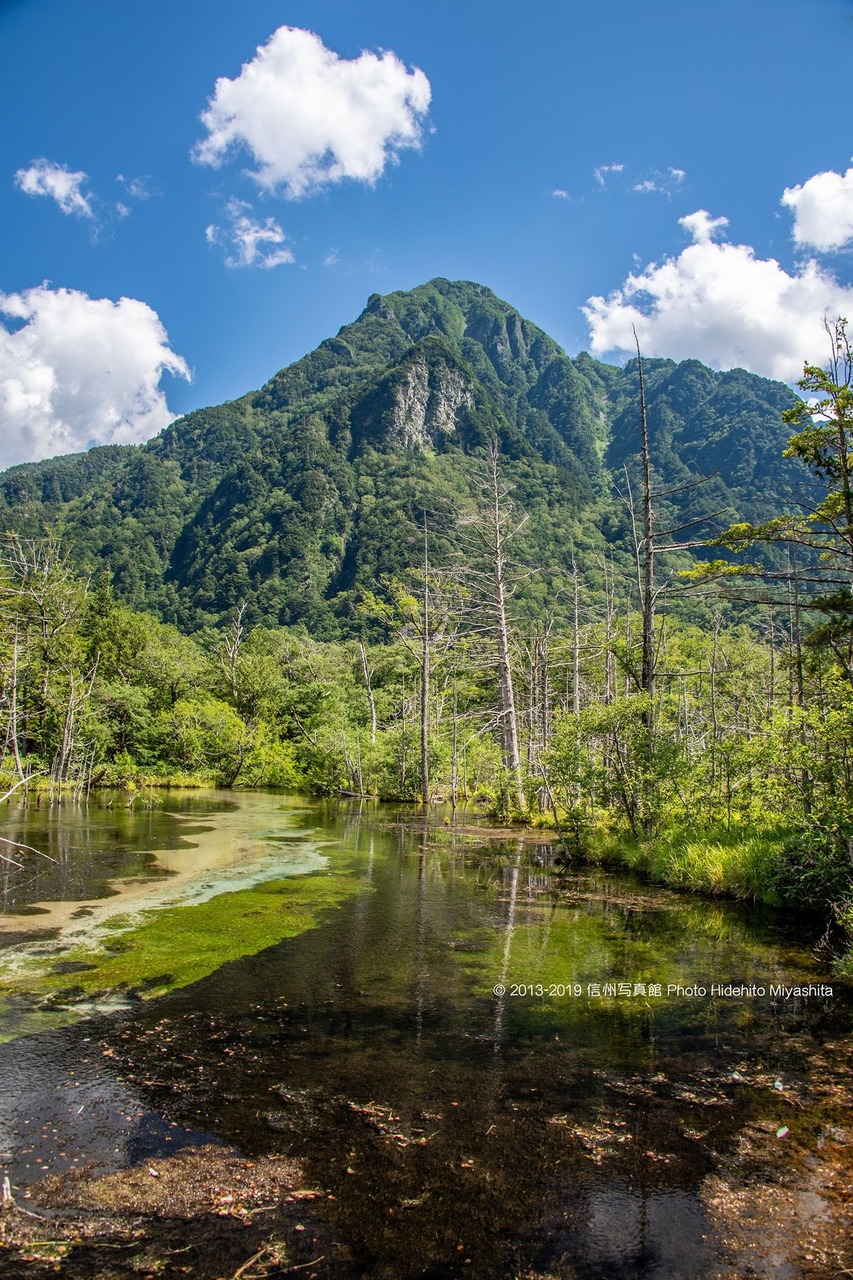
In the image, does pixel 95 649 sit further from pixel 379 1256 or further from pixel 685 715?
pixel 379 1256

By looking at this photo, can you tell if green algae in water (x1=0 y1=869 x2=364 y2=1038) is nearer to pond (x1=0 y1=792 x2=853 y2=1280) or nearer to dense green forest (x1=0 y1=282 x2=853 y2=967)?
pond (x1=0 y1=792 x2=853 y2=1280)

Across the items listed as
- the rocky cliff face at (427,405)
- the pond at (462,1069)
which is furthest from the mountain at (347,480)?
the pond at (462,1069)

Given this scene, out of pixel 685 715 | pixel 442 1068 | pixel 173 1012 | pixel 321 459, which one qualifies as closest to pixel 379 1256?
pixel 442 1068

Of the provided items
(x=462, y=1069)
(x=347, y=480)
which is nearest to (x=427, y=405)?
(x=347, y=480)

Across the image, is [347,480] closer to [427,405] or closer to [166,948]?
[427,405]

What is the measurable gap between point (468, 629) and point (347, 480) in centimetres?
9558

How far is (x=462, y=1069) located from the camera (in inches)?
207

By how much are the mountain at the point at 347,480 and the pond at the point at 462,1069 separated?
67.3 meters

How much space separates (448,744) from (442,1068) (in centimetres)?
2769

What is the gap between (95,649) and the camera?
42812mm

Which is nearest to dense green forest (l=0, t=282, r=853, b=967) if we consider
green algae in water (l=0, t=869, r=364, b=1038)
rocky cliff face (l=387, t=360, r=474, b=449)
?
rocky cliff face (l=387, t=360, r=474, b=449)

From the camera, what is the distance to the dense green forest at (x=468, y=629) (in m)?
11.9

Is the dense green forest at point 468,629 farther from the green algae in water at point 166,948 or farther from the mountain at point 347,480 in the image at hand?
the green algae in water at point 166,948

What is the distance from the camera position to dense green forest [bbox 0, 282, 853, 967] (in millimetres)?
11852
